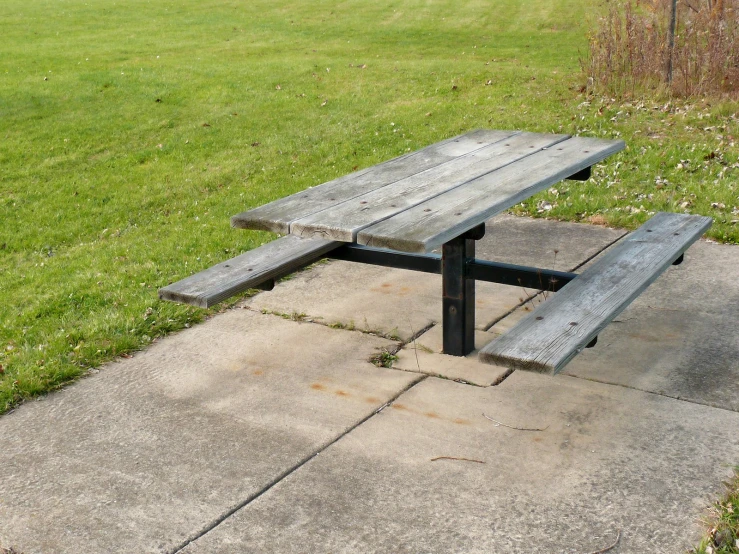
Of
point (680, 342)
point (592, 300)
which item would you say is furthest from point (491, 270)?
point (680, 342)

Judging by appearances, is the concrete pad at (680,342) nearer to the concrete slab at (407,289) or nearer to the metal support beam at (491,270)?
the metal support beam at (491,270)

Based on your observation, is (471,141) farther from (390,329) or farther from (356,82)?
(356,82)

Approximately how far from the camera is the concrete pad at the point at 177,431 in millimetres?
3219

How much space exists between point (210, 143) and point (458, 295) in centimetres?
609

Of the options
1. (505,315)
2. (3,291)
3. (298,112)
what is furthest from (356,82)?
(505,315)

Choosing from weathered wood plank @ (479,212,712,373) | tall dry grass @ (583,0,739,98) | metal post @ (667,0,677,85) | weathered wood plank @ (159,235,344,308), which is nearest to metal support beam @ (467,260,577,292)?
weathered wood plank @ (479,212,712,373)

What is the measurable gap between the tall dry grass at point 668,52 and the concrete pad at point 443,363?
6216 mm

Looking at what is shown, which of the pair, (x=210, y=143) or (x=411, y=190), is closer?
(x=411, y=190)

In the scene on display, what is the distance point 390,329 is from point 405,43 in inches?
505

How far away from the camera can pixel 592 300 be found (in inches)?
152

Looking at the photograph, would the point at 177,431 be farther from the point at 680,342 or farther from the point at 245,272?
the point at 680,342

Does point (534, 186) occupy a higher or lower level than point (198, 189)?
higher

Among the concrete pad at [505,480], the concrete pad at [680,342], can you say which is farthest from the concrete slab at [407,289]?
the concrete pad at [505,480]

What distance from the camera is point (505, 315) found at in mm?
4980
